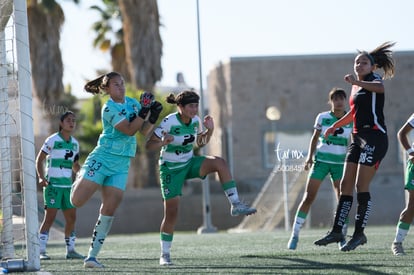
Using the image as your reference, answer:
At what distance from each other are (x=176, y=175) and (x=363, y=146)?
2008mm

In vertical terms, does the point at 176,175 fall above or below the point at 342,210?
above

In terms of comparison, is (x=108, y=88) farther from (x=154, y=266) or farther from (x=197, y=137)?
(x=154, y=266)

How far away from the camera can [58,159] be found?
14.1m

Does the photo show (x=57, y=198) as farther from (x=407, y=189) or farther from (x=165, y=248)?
(x=407, y=189)

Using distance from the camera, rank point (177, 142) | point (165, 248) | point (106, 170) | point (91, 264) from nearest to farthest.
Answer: point (106, 170) < point (91, 264) < point (177, 142) < point (165, 248)

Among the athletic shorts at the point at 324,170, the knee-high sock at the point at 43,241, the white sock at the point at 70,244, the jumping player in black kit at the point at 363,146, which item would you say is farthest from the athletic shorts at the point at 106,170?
the athletic shorts at the point at 324,170

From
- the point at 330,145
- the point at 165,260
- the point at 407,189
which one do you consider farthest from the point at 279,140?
the point at 165,260

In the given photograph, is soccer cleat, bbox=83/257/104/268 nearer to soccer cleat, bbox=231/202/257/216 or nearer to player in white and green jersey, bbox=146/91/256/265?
player in white and green jersey, bbox=146/91/256/265

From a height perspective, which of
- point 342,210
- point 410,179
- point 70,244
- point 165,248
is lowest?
point 70,244

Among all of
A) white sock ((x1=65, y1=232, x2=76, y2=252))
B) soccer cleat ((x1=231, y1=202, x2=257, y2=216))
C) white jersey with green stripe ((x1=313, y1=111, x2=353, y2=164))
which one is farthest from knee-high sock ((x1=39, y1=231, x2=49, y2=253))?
soccer cleat ((x1=231, y1=202, x2=257, y2=216))

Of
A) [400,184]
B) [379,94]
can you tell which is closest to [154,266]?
[379,94]

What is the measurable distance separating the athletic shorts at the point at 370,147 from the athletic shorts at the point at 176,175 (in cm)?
164

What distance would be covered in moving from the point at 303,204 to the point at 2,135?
3960mm

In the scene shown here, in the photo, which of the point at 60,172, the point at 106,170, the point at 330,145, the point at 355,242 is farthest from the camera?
the point at 60,172
